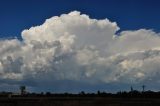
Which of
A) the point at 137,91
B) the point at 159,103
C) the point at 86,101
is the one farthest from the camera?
the point at 137,91

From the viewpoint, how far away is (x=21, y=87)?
82.7 m

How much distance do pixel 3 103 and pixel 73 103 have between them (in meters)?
12.1

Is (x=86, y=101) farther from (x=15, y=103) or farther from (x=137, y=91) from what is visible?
(x=137, y=91)

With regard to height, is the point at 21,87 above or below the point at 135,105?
above

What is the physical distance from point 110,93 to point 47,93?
1526cm

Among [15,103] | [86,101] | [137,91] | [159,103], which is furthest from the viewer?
[137,91]

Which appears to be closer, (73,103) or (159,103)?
(159,103)

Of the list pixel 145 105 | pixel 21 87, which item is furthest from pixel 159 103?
pixel 21 87

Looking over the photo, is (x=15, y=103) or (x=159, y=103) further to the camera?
(x=15, y=103)

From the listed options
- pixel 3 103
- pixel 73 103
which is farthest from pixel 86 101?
pixel 3 103

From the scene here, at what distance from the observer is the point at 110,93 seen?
64.8 meters

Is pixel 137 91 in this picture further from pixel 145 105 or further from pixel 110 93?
pixel 145 105

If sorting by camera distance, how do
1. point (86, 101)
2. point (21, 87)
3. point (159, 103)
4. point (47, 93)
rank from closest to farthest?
point (159, 103), point (86, 101), point (47, 93), point (21, 87)

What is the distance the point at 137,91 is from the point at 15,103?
22060mm
